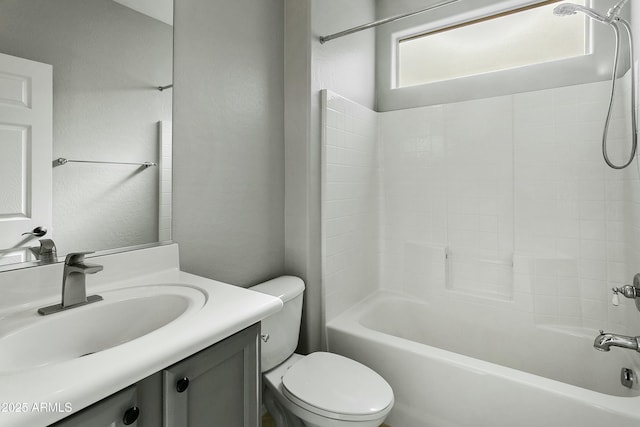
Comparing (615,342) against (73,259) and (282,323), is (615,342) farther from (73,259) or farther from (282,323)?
(73,259)

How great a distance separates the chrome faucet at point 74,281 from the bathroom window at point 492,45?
92.7 inches

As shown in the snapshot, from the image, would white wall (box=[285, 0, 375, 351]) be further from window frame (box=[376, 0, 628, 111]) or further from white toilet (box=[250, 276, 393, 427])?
window frame (box=[376, 0, 628, 111])

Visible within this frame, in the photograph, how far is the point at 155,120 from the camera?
127cm

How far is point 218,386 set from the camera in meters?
0.88

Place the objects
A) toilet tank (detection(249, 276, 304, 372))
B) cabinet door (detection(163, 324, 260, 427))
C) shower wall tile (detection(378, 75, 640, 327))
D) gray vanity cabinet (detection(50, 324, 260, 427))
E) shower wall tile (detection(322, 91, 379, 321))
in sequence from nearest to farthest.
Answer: gray vanity cabinet (detection(50, 324, 260, 427)) < cabinet door (detection(163, 324, 260, 427)) < toilet tank (detection(249, 276, 304, 372)) < shower wall tile (detection(378, 75, 640, 327)) < shower wall tile (detection(322, 91, 379, 321))

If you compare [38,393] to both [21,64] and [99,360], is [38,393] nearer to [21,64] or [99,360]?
[99,360]

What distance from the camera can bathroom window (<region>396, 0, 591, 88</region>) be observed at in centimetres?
200

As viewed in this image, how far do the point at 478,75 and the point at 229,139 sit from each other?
5.64ft

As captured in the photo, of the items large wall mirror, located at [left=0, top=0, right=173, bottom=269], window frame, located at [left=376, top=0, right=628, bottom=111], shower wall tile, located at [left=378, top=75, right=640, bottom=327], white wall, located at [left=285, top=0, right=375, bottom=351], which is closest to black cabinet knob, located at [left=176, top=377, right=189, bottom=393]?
large wall mirror, located at [left=0, top=0, right=173, bottom=269]

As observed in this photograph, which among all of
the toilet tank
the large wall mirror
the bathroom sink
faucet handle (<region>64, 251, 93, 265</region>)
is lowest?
the toilet tank

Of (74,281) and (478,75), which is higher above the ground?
(478,75)

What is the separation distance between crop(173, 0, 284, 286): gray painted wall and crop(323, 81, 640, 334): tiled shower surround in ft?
1.07

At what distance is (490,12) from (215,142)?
2032 millimetres

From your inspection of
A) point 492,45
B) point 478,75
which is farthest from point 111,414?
point 492,45
